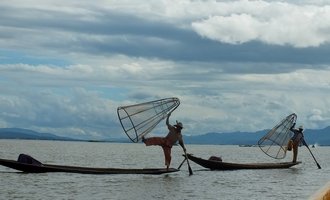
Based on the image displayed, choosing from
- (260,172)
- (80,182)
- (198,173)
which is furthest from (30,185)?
(260,172)

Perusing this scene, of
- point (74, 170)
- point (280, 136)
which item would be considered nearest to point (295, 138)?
point (280, 136)

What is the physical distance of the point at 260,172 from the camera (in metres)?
55.3

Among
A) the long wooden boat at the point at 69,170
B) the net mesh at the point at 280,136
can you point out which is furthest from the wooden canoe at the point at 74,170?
the net mesh at the point at 280,136

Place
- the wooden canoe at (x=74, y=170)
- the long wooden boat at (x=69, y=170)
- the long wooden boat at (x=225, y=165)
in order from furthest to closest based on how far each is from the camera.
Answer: the long wooden boat at (x=225, y=165), the wooden canoe at (x=74, y=170), the long wooden boat at (x=69, y=170)

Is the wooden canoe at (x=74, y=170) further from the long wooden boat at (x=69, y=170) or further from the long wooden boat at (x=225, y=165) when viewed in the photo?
the long wooden boat at (x=225, y=165)

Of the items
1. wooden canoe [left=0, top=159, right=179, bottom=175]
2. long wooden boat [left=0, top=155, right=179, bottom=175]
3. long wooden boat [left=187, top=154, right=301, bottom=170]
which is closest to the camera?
long wooden boat [left=0, top=155, right=179, bottom=175]

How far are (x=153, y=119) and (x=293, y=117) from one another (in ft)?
56.5

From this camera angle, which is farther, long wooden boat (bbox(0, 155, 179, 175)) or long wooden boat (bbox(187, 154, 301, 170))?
long wooden boat (bbox(187, 154, 301, 170))

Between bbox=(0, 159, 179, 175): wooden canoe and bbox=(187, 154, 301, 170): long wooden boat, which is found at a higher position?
bbox=(187, 154, 301, 170): long wooden boat

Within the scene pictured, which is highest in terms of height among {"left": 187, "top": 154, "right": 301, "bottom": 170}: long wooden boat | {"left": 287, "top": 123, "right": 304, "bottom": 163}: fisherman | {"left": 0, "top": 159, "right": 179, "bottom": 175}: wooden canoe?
{"left": 287, "top": 123, "right": 304, "bottom": 163}: fisherman

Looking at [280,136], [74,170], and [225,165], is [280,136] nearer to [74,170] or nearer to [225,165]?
[225,165]

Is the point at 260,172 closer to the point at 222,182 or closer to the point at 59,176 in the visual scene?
the point at 222,182

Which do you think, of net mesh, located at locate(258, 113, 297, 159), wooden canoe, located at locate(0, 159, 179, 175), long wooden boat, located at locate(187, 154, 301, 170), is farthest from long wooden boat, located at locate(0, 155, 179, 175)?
net mesh, located at locate(258, 113, 297, 159)

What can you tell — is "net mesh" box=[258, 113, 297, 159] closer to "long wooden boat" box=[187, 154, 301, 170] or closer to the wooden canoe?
"long wooden boat" box=[187, 154, 301, 170]
